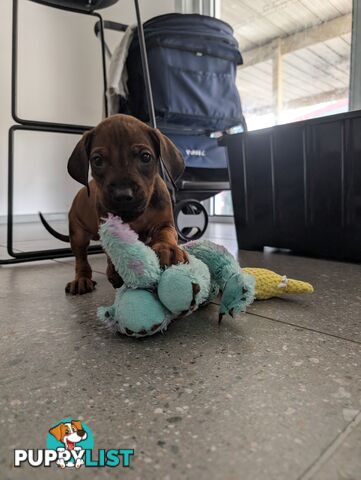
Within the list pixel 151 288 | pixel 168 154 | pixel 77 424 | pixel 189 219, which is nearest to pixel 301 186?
pixel 168 154

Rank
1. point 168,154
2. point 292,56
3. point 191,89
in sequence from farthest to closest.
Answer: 1. point 292,56
2. point 191,89
3. point 168,154

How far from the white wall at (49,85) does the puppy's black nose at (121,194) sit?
2.95 metres

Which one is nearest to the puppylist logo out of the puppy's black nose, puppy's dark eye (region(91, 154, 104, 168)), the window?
the puppy's black nose

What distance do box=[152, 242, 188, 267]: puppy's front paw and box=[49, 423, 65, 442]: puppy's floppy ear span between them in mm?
368

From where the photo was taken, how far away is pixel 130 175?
0.91 metres

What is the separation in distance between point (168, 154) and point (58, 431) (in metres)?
0.74

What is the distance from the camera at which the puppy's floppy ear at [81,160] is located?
1022 mm

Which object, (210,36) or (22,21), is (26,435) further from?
(22,21)

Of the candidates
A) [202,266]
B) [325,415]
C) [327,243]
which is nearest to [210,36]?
[327,243]

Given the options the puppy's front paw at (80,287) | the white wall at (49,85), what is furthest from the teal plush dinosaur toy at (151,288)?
the white wall at (49,85)

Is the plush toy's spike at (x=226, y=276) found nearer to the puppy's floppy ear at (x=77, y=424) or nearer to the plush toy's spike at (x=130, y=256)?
the plush toy's spike at (x=130, y=256)

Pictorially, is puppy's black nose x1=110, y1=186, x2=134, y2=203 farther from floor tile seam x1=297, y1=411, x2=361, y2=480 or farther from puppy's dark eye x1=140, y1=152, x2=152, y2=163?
floor tile seam x1=297, y1=411, x2=361, y2=480

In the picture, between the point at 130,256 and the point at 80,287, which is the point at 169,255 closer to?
the point at 130,256

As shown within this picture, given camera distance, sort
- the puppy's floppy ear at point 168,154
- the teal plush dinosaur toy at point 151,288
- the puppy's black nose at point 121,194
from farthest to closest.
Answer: the puppy's floppy ear at point 168,154, the puppy's black nose at point 121,194, the teal plush dinosaur toy at point 151,288
